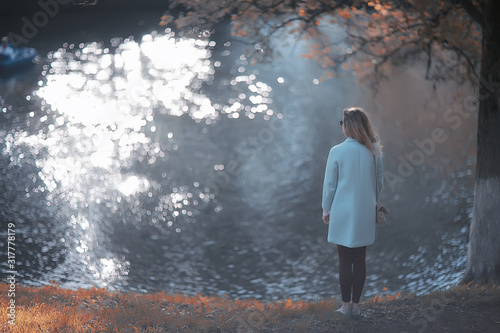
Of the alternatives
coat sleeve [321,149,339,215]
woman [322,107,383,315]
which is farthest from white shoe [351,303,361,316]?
coat sleeve [321,149,339,215]

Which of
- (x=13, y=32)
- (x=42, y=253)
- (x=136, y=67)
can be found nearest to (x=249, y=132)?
(x=42, y=253)

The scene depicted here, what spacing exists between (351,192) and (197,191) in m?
11.0

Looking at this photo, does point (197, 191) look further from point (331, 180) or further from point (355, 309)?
point (331, 180)

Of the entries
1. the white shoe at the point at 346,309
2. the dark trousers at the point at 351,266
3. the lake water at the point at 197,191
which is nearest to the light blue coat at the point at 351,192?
the dark trousers at the point at 351,266

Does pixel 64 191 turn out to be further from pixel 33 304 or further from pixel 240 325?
pixel 240 325

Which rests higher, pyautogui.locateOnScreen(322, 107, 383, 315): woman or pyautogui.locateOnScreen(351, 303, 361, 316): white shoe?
pyautogui.locateOnScreen(322, 107, 383, 315): woman

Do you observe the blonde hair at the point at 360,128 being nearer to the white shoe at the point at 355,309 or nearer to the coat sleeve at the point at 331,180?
the coat sleeve at the point at 331,180

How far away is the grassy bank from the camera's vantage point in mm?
5660

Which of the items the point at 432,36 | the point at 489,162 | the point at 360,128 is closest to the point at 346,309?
the point at 360,128

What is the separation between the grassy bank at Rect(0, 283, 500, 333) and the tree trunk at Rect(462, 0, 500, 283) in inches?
19.2

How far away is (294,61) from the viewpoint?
30.5 metres

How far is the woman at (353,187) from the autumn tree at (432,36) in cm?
243

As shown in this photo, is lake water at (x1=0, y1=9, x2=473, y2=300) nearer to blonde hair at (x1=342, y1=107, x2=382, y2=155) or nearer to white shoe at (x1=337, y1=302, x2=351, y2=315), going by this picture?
blonde hair at (x1=342, y1=107, x2=382, y2=155)

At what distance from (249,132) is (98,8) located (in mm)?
26273
